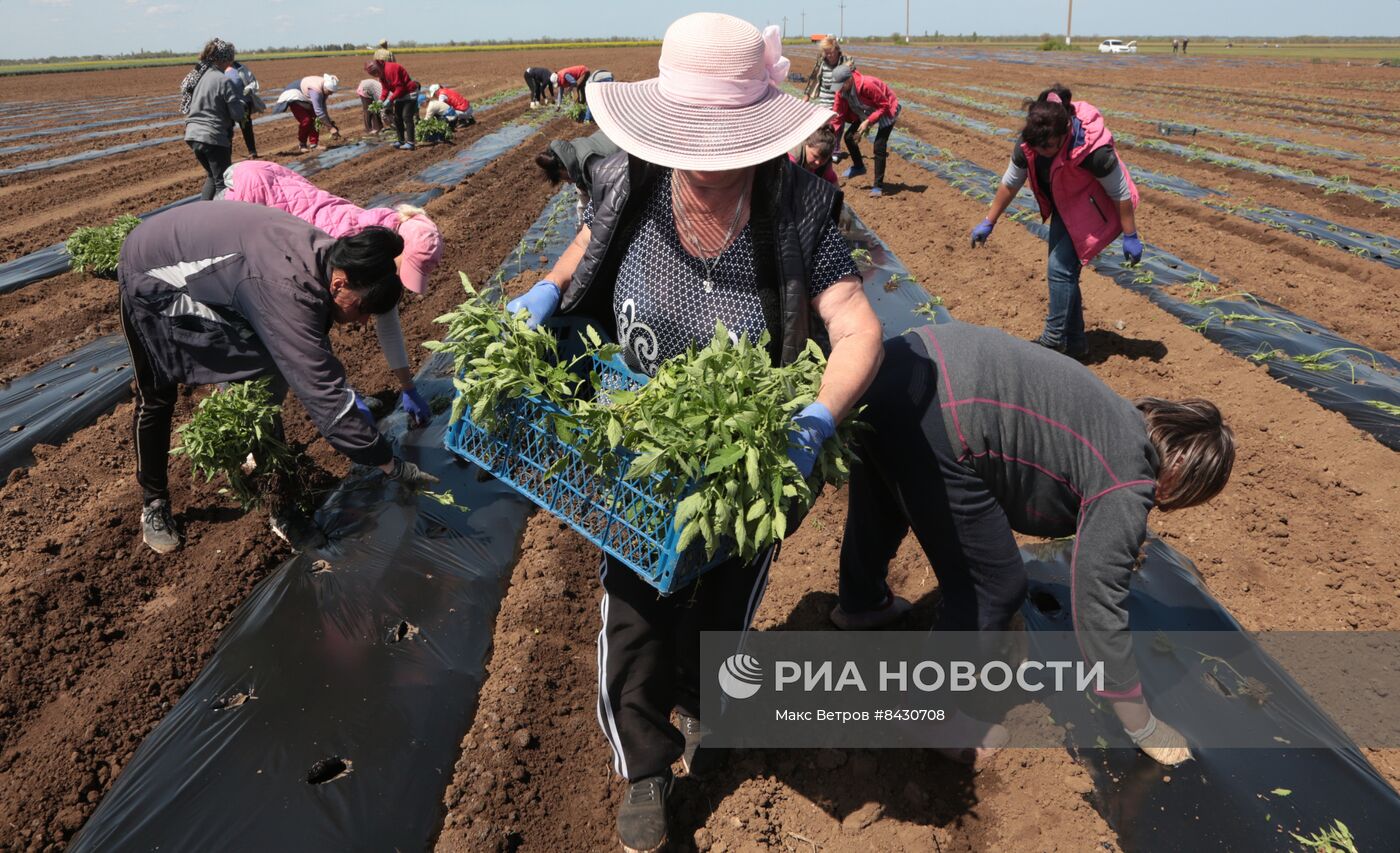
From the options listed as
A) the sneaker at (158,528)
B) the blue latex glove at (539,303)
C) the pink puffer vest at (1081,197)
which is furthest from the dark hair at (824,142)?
the sneaker at (158,528)

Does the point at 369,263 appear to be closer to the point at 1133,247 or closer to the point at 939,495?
the point at 939,495

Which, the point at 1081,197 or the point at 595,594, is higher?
the point at 1081,197

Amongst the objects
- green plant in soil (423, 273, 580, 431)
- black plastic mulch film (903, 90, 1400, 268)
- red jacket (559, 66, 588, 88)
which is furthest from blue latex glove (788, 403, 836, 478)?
red jacket (559, 66, 588, 88)

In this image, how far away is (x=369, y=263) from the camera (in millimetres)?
2697

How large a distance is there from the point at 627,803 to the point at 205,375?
2.34 m

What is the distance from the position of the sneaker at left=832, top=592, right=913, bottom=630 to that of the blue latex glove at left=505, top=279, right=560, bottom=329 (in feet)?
5.35

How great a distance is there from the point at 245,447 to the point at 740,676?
7.99ft

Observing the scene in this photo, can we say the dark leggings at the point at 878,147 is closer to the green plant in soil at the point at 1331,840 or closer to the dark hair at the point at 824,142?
the dark hair at the point at 824,142

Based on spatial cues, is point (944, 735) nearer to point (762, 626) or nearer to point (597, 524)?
point (762, 626)

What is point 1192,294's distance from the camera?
20.5 ft

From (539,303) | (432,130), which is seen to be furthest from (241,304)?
(432,130)

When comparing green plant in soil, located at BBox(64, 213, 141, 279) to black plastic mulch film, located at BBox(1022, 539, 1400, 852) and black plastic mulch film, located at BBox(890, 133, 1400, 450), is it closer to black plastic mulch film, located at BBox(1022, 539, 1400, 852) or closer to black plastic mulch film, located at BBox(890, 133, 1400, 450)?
black plastic mulch film, located at BBox(1022, 539, 1400, 852)

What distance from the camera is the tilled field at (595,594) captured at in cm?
240

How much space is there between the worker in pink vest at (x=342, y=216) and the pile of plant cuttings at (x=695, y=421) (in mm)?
1912
